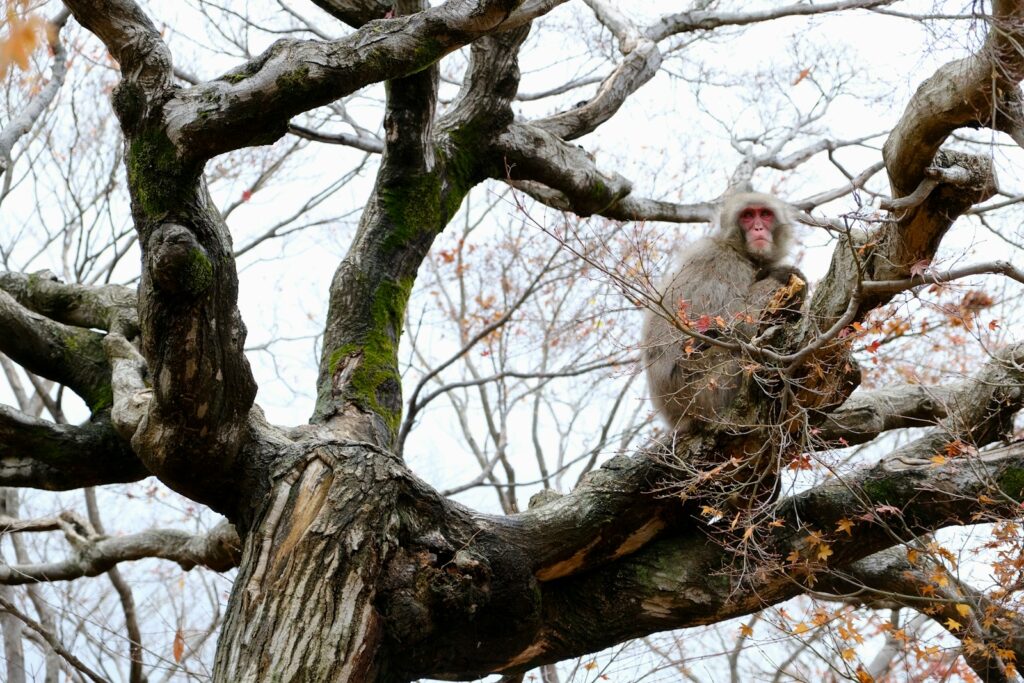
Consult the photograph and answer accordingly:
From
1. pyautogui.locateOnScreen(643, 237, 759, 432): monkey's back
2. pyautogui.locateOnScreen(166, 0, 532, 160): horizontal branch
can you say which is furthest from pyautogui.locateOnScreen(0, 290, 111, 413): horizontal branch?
pyautogui.locateOnScreen(643, 237, 759, 432): monkey's back

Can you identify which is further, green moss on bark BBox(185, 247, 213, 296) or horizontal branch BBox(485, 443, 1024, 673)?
horizontal branch BBox(485, 443, 1024, 673)

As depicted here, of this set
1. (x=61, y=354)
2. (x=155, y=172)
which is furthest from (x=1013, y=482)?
(x=61, y=354)

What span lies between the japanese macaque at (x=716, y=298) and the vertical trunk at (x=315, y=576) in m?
1.88

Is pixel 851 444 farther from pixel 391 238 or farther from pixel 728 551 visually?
pixel 391 238

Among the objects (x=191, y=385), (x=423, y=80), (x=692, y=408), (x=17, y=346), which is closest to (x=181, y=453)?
(x=191, y=385)

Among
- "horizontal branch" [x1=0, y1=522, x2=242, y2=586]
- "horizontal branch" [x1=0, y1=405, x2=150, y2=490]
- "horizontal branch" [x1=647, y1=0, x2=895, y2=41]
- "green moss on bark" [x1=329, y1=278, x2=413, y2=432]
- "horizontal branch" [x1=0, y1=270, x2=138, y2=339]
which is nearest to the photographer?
"horizontal branch" [x1=0, y1=405, x2=150, y2=490]

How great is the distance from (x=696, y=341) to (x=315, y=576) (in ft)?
8.59

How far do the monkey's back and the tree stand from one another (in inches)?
12.3

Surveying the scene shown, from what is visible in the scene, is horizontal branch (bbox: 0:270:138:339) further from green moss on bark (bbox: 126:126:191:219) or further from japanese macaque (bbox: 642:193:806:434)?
japanese macaque (bbox: 642:193:806:434)

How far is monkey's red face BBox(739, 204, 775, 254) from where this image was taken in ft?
20.7

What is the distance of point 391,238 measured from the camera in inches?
220

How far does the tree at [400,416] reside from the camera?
11.3 feet

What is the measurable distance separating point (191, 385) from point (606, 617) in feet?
8.01

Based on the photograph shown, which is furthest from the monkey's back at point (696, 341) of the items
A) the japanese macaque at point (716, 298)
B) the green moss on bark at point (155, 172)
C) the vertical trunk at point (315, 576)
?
the green moss on bark at point (155, 172)
